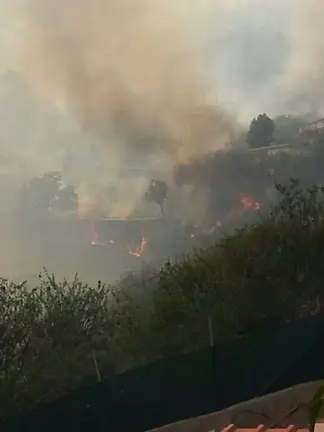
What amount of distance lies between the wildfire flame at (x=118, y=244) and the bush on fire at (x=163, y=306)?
4.6 inches

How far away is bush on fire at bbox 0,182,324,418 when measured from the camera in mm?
3791

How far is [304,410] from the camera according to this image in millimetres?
4402

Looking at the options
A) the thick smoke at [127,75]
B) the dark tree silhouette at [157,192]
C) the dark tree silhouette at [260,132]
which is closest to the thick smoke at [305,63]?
the dark tree silhouette at [260,132]

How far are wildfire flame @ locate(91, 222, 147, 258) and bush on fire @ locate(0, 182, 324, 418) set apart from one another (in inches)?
4.6

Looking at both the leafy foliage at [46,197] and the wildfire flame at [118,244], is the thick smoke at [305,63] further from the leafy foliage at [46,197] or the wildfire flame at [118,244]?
the leafy foliage at [46,197]

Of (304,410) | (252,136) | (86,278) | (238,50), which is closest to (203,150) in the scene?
(252,136)

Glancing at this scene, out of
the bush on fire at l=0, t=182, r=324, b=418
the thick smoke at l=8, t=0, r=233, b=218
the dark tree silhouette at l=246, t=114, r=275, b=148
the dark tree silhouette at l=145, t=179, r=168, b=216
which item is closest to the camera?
the bush on fire at l=0, t=182, r=324, b=418

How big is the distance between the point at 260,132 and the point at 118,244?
3.91 ft

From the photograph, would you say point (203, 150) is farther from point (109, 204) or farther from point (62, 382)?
point (62, 382)

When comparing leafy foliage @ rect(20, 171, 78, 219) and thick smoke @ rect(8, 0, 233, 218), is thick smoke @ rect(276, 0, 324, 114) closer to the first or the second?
thick smoke @ rect(8, 0, 233, 218)

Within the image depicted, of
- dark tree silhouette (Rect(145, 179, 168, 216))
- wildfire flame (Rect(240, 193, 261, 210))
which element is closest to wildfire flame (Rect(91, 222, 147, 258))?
dark tree silhouette (Rect(145, 179, 168, 216))

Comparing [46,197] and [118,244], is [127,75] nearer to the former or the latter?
[46,197]

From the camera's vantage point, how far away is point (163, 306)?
4254 millimetres

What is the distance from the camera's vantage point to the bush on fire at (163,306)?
12.4 ft
